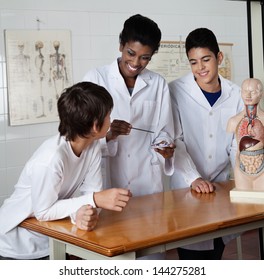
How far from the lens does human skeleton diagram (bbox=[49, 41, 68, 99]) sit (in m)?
3.66

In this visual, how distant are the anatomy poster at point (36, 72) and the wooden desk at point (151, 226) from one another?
1604mm

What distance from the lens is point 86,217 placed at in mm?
1711

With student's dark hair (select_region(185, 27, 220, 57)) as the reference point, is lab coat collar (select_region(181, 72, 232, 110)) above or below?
below

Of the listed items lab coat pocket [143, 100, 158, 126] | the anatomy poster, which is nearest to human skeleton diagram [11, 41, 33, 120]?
the anatomy poster

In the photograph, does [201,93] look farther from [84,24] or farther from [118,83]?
[84,24]

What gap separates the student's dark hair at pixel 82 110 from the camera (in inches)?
74.2

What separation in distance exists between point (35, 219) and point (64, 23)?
6.88 ft

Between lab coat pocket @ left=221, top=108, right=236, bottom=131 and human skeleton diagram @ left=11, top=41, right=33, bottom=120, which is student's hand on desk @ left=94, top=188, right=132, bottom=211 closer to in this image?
lab coat pocket @ left=221, top=108, right=236, bottom=131

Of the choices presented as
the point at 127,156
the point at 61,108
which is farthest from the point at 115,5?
the point at 61,108

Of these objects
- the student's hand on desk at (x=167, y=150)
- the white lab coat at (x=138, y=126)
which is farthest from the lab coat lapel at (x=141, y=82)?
the student's hand on desk at (x=167, y=150)

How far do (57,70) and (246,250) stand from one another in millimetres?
1950

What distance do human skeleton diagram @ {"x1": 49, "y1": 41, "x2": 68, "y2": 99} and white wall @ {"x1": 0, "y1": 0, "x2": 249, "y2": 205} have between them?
0.29ft
